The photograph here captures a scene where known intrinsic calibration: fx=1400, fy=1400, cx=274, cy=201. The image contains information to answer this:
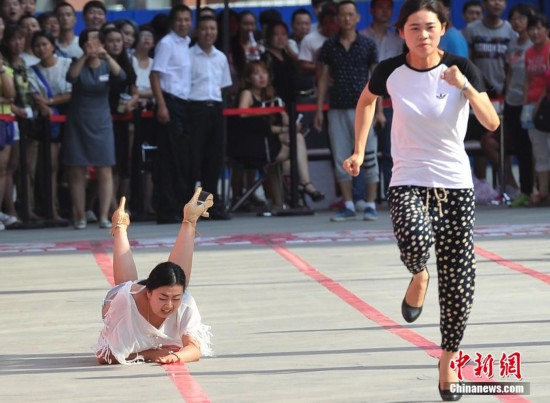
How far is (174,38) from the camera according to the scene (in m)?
14.2

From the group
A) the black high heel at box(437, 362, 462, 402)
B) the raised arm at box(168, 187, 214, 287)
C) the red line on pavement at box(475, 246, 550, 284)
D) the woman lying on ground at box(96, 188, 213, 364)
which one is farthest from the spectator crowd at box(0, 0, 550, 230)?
the black high heel at box(437, 362, 462, 402)

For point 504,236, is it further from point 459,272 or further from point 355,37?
point 459,272

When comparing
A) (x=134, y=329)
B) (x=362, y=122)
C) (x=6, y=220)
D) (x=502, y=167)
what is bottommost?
(x=6, y=220)

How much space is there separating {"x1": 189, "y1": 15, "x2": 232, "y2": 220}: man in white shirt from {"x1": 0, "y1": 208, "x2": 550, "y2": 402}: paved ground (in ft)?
3.39

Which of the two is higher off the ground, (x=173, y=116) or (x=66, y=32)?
(x=66, y=32)

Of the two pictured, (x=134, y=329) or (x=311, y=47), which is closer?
(x=134, y=329)

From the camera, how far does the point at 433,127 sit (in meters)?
6.13

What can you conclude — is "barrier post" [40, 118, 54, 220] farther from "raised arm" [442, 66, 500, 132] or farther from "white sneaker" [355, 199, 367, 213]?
"raised arm" [442, 66, 500, 132]

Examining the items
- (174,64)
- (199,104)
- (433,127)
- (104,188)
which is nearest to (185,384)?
(433,127)

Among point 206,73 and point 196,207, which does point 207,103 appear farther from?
point 196,207

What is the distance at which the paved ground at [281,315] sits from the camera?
6.47 metres

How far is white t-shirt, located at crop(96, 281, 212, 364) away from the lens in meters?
7.01

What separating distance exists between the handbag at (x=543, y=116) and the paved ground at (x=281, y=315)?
1.34 meters

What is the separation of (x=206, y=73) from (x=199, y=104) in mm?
333
